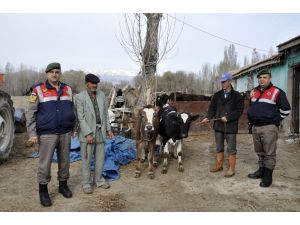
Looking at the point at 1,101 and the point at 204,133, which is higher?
the point at 1,101

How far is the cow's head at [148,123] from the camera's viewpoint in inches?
235

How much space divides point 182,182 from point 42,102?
298cm

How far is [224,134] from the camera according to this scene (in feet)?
20.3

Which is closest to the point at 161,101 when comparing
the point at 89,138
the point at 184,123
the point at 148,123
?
the point at 184,123

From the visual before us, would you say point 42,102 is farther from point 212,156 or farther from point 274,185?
point 212,156

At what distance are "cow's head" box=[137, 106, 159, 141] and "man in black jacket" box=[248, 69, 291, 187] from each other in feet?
6.35

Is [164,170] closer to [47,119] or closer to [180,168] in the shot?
[180,168]

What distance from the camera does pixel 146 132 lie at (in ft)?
19.8

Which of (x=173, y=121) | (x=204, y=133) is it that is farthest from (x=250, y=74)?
(x=173, y=121)

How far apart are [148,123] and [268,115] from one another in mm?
2226

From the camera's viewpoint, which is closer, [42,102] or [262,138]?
[42,102]

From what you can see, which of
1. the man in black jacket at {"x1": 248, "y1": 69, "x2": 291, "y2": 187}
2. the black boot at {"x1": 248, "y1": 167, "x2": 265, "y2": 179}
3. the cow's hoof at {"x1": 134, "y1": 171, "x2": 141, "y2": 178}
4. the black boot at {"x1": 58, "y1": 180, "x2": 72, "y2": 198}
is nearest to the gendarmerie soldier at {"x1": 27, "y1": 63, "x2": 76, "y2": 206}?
the black boot at {"x1": 58, "y1": 180, "x2": 72, "y2": 198}

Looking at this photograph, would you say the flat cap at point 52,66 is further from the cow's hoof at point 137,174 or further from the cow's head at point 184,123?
the cow's head at point 184,123

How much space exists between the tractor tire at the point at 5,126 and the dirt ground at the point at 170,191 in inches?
13.1
